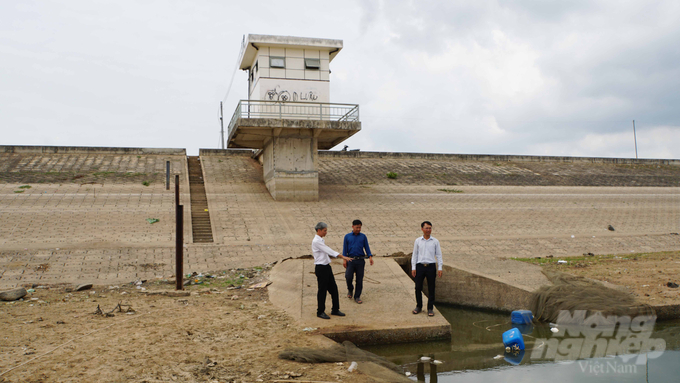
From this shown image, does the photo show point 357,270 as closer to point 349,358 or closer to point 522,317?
point 349,358

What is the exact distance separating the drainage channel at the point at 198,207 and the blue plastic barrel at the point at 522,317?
11.8m

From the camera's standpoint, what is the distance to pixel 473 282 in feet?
36.8

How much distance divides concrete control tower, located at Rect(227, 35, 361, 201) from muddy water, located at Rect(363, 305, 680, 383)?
15244mm

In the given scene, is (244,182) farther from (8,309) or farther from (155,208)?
(8,309)

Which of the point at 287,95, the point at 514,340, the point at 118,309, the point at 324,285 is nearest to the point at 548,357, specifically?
the point at 514,340

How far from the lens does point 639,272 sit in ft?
38.9

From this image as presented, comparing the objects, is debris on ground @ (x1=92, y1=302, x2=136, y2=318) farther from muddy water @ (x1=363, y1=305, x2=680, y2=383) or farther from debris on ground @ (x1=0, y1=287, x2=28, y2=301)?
muddy water @ (x1=363, y1=305, x2=680, y2=383)

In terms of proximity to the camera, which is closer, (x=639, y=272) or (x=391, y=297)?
(x=391, y=297)

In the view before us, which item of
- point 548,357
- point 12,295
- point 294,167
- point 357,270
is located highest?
point 294,167

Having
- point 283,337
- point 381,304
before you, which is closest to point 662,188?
point 381,304

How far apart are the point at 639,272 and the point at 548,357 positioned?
242 inches

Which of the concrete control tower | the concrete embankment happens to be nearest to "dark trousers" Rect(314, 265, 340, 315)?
the concrete embankment

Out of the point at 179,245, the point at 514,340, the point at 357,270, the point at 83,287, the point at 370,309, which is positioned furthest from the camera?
the point at 83,287

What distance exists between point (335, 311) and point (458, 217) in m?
15.3
